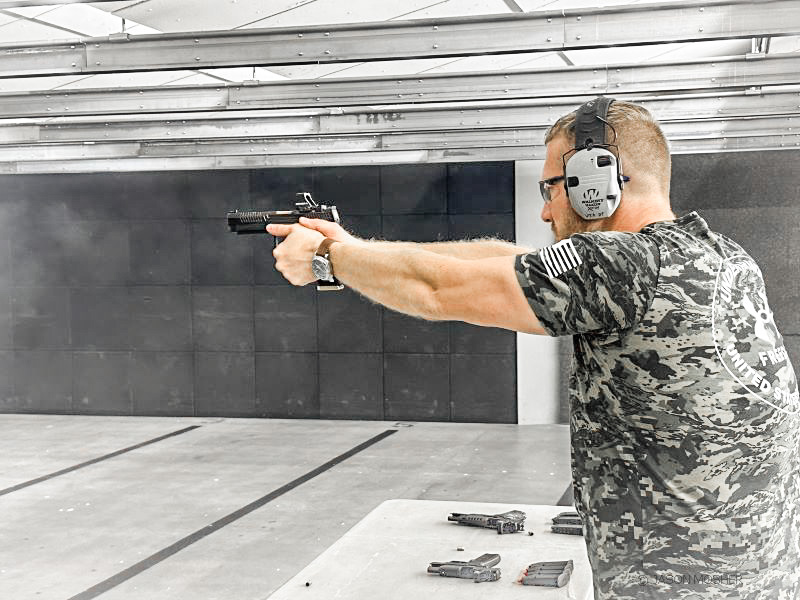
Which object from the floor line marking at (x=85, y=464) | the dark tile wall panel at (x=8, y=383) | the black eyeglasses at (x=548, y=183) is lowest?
the floor line marking at (x=85, y=464)

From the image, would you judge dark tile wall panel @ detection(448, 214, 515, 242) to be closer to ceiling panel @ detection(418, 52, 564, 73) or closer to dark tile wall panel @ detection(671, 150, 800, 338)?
dark tile wall panel @ detection(671, 150, 800, 338)

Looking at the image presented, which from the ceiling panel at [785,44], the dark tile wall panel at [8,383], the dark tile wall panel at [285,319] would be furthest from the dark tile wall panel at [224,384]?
the ceiling panel at [785,44]

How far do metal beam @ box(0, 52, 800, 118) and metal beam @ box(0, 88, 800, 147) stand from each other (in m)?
0.73

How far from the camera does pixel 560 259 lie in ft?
4.10

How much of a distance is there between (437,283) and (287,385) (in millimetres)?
8704

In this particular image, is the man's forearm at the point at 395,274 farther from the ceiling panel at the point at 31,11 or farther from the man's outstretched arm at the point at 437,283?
the ceiling panel at the point at 31,11

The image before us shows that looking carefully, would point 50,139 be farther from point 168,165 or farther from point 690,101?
point 690,101

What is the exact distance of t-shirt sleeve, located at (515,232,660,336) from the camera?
1.24 metres

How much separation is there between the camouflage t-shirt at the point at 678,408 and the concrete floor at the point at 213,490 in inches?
140

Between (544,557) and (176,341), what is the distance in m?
7.73

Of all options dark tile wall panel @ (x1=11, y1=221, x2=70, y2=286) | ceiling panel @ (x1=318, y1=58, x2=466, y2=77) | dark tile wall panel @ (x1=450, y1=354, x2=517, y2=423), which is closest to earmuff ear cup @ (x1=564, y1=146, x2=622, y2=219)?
ceiling panel @ (x1=318, y1=58, x2=466, y2=77)

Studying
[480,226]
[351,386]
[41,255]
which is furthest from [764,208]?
[41,255]

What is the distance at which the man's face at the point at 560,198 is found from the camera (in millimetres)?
1471

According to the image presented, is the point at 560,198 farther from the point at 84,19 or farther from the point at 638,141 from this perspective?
the point at 84,19
